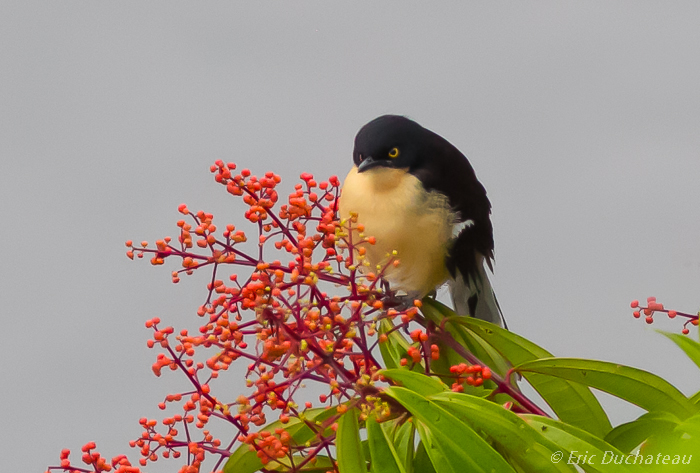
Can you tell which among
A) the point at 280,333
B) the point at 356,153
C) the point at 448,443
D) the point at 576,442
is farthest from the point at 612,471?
the point at 356,153

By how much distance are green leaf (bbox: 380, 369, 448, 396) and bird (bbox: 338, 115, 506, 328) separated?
0.71ft

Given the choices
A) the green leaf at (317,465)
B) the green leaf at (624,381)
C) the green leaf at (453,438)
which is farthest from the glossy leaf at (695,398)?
the green leaf at (317,465)

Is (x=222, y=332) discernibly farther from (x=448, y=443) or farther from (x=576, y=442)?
(x=576, y=442)

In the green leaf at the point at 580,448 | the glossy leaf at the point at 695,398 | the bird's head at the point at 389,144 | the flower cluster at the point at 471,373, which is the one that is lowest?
the green leaf at the point at 580,448

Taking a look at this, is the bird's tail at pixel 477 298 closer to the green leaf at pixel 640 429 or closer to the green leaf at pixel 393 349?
the green leaf at pixel 393 349

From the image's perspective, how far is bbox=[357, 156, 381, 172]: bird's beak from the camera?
2.88 feet

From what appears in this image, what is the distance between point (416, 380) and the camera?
66 centimetres

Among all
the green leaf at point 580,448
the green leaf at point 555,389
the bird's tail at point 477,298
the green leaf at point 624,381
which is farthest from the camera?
the bird's tail at point 477,298

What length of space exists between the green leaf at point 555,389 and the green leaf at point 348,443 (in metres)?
0.26

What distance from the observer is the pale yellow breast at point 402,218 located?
0.88 metres

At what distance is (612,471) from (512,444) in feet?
0.29

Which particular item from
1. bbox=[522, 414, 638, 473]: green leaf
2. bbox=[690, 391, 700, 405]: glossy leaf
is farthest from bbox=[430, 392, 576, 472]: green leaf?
bbox=[690, 391, 700, 405]: glossy leaf

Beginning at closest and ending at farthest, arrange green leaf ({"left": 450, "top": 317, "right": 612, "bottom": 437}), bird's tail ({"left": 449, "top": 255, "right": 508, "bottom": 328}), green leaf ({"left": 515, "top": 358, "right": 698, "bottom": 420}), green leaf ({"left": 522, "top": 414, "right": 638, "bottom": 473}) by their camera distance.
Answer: green leaf ({"left": 522, "top": 414, "right": 638, "bottom": 473})
green leaf ({"left": 515, "top": 358, "right": 698, "bottom": 420})
green leaf ({"left": 450, "top": 317, "right": 612, "bottom": 437})
bird's tail ({"left": 449, "top": 255, "right": 508, "bottom": 328})

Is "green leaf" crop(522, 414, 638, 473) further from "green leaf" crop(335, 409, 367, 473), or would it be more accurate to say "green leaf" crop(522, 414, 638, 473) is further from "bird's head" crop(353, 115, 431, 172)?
"bird's head" crop(353, 115, 431, 172)
